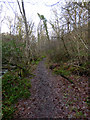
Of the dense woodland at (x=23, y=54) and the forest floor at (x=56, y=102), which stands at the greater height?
the dense woodland at (x=23, y=54)

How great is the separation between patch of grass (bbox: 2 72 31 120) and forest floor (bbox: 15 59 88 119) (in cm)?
28

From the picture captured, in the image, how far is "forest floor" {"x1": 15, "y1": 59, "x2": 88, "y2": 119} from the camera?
349cm

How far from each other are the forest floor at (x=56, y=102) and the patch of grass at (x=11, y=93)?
28cm

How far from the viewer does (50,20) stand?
9.07m

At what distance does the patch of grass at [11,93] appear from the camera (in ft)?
11.7

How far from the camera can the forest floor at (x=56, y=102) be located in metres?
3.49

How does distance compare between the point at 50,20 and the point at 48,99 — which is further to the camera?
the point at 50,20

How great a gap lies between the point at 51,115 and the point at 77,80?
308cm

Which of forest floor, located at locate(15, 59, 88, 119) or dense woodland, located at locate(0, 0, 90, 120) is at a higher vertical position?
dense woodland, located at locate(0, 0, 90, 120)

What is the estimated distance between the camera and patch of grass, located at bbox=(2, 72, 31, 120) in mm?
3564

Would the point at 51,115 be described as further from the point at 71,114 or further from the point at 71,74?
the point at 71,74

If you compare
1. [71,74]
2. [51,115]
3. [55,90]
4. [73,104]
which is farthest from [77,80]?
[51,115]

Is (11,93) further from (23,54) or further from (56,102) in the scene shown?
(23,54)

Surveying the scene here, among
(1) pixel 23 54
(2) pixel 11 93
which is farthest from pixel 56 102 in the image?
(1) pixel 23 54
